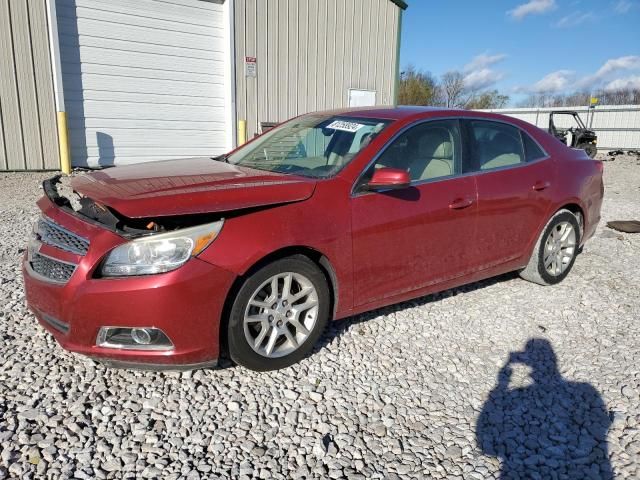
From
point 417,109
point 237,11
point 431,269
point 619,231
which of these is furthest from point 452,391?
point 237,11

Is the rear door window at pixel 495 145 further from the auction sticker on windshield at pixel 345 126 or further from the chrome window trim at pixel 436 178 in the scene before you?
the auction sticker on windshield at pixel 345 126

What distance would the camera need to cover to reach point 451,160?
3814 mm

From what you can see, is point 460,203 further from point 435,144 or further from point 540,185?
point 540,185

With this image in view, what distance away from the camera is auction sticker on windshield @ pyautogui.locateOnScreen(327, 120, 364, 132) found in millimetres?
3674

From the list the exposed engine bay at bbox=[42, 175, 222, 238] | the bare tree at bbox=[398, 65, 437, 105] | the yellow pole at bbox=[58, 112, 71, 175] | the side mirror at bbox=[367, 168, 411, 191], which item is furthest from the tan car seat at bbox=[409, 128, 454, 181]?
the bare tree at bbox=[398, 65, 437, 105]

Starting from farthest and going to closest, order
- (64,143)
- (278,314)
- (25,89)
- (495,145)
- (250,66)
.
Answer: (250,66) → (64,143) → (25,89) → (495,145) → (278,314)

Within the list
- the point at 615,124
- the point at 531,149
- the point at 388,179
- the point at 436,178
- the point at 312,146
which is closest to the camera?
the point at 388,179

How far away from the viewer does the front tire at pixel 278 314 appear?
2.78 m

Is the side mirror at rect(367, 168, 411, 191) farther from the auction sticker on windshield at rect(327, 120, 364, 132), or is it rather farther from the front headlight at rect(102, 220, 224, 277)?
the front headlight at rect(102, 220, 224, 277)

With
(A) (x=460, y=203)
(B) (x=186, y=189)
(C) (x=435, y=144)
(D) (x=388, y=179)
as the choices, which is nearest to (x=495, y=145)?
(C) (x=435, y=144)

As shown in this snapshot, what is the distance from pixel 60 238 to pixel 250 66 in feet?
30.5

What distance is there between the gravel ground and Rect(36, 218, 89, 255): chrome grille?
0.76 meters

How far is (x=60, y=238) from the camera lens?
2777mm

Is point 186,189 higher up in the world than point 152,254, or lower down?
higher up
